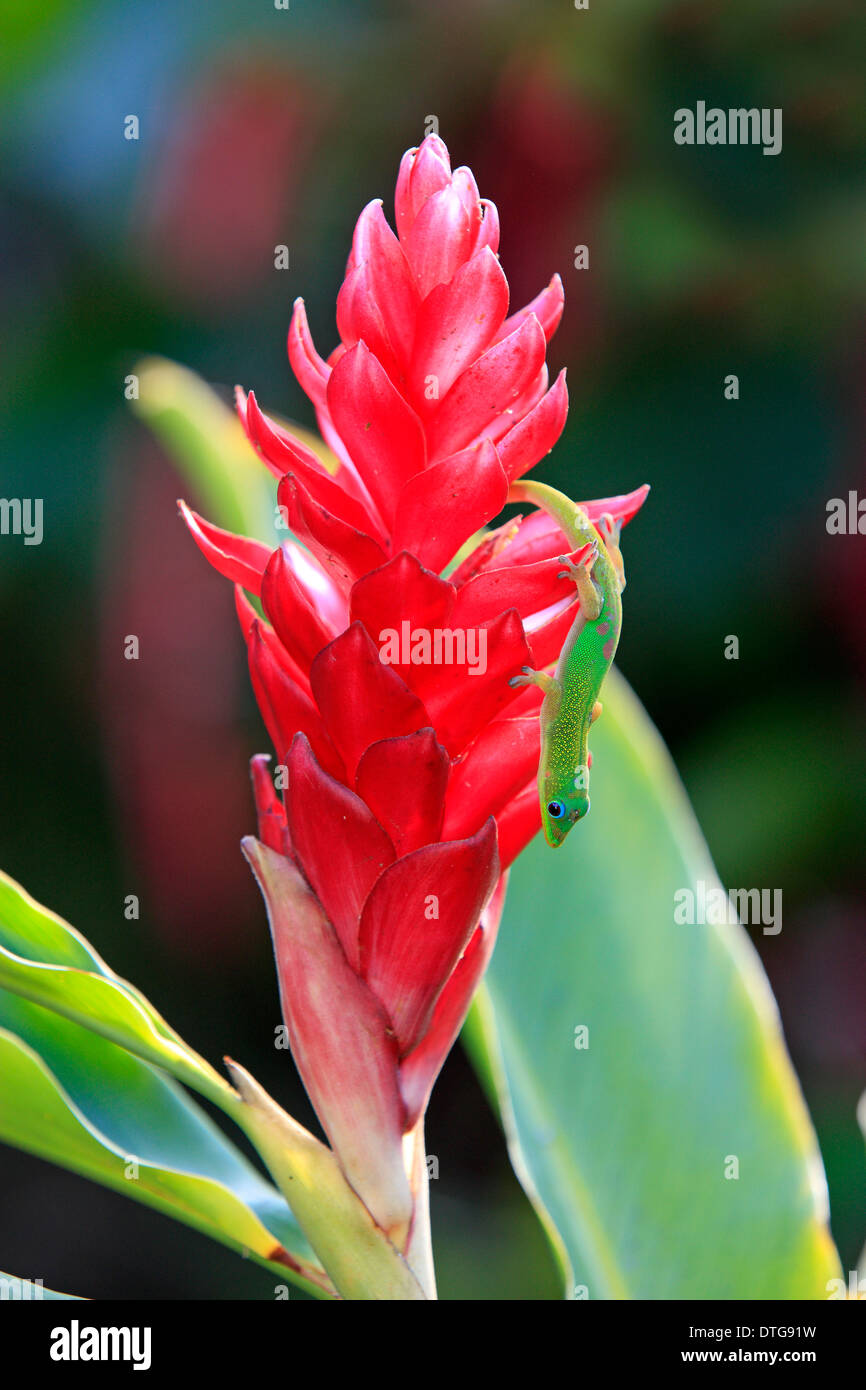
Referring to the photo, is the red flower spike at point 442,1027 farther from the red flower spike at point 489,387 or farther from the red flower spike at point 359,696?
the red flower spike at point 489,387

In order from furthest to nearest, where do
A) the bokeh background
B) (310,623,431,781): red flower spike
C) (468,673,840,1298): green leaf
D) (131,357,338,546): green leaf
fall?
the bokeh background < (131,357,338,546): green leaf < (468,673,840,1298): green leaf < (310,623,431,781): red flower spike

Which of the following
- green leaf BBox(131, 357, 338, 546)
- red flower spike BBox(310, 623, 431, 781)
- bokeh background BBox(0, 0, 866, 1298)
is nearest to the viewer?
red flower spike BBox(310, 623, 431, 781)

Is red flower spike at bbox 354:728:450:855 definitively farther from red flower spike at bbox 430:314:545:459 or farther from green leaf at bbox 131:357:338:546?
green leaf at bbox 131:357:338:546

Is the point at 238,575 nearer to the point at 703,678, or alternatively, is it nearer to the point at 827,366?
the point at 703,678

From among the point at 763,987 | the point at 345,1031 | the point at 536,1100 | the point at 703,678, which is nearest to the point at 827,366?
the point at 703,678

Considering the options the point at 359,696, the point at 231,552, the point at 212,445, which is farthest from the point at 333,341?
the point at 359,696

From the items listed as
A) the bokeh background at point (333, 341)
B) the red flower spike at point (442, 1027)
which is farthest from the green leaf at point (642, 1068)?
the bokeh background at point (333, 341)

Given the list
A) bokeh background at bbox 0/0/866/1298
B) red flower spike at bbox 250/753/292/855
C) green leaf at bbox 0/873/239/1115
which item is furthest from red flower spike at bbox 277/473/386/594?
bokeh background at bbox 0/0/866/1298
